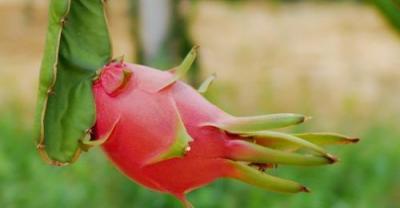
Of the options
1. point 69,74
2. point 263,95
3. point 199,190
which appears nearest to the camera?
point 69,74

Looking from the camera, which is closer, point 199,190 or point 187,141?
point 187,141

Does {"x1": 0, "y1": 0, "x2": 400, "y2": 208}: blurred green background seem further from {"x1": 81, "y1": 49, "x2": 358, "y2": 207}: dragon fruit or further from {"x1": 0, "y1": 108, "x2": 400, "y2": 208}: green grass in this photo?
{"x1": 81, "y1": 49, "x2": 358, "y2": 207}: dragon fruit

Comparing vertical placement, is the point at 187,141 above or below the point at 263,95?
above

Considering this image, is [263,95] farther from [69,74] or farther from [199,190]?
[69,74]

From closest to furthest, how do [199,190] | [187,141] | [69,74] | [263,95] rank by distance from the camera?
[187,141]
[69,74]
[199,190]
[263,95]

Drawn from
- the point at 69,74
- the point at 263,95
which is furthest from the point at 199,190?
the point at 69,74

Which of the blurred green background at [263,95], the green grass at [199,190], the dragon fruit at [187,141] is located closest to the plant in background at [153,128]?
the dragon fruit at [187,141]
